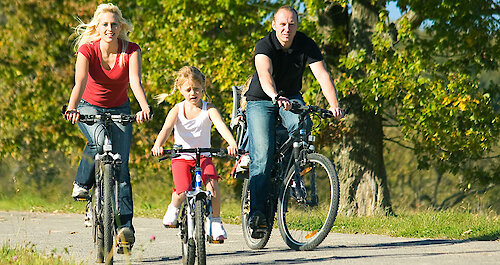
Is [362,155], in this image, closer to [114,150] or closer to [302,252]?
[302,252]

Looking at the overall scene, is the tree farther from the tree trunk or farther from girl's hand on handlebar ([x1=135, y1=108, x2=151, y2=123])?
girl's hand on handlebar ([x1=135, y1=108, x2=151, y2=123])

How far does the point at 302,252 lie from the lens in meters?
6.71

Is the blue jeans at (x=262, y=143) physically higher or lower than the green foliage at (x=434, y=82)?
lower

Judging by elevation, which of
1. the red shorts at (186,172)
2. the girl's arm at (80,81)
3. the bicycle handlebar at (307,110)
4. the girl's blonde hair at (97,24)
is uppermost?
the girl's blonde hair at (97,24)

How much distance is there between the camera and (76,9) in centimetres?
1995

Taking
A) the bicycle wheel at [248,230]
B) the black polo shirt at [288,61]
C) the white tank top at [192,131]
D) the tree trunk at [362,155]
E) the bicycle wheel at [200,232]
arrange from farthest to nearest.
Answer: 1. the tree trunk at [362,155]
2. the bicycle wheel at [248,230]
3. the black polo shirt at [288,61]
4. the white tank top at [192,131]
5. the bicycle wheel at [200,232]

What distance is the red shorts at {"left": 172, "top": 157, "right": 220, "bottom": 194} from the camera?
6242 millimetres

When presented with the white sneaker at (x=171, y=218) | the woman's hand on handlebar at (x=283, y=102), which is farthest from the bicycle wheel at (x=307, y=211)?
the white sneaker at (x=171, y=218)

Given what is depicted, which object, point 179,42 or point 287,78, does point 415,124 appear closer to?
point 179,42

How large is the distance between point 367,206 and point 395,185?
56.5ft

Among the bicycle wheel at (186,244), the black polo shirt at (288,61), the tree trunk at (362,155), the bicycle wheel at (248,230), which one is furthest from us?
the tree trunk at (362,155)

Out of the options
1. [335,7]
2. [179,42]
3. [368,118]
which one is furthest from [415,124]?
[179,42]

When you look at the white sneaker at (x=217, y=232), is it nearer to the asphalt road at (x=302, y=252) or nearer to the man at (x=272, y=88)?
the asphalt road at (x=302, y=252)

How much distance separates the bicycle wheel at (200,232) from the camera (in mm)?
5391
